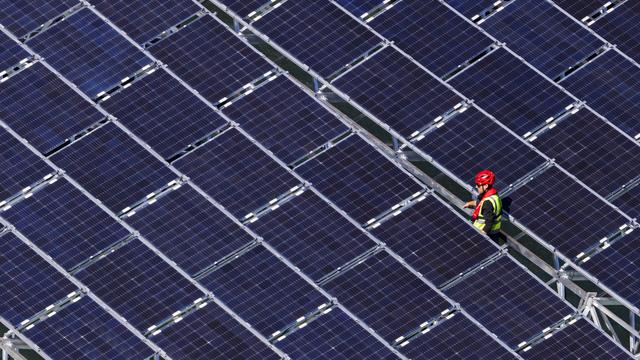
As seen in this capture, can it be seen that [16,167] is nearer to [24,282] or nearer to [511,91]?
[24,282]

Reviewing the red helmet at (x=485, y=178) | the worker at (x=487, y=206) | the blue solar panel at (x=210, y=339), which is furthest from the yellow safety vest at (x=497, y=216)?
the blue solar panel at (x=210, y=339)

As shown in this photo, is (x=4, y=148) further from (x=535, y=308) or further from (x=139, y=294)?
(x=535, y=308)

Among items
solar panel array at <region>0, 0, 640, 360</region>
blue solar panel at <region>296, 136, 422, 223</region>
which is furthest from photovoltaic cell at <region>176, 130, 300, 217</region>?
blue solar panel at <region>296, 136, 422, 223</region>

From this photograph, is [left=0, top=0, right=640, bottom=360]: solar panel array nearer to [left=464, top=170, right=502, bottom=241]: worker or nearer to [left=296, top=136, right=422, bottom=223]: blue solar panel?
[left=296, top=136, right=422, bottom=223]: blue solar panel

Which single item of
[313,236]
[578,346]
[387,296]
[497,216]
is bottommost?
[578,346]

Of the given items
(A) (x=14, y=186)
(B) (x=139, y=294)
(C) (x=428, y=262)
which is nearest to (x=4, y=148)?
(A) (x=14, y=186)

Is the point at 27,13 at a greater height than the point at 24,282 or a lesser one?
greater

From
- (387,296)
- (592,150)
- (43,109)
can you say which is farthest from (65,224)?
(592,150)

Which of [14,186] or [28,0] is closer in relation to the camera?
[14,186]
